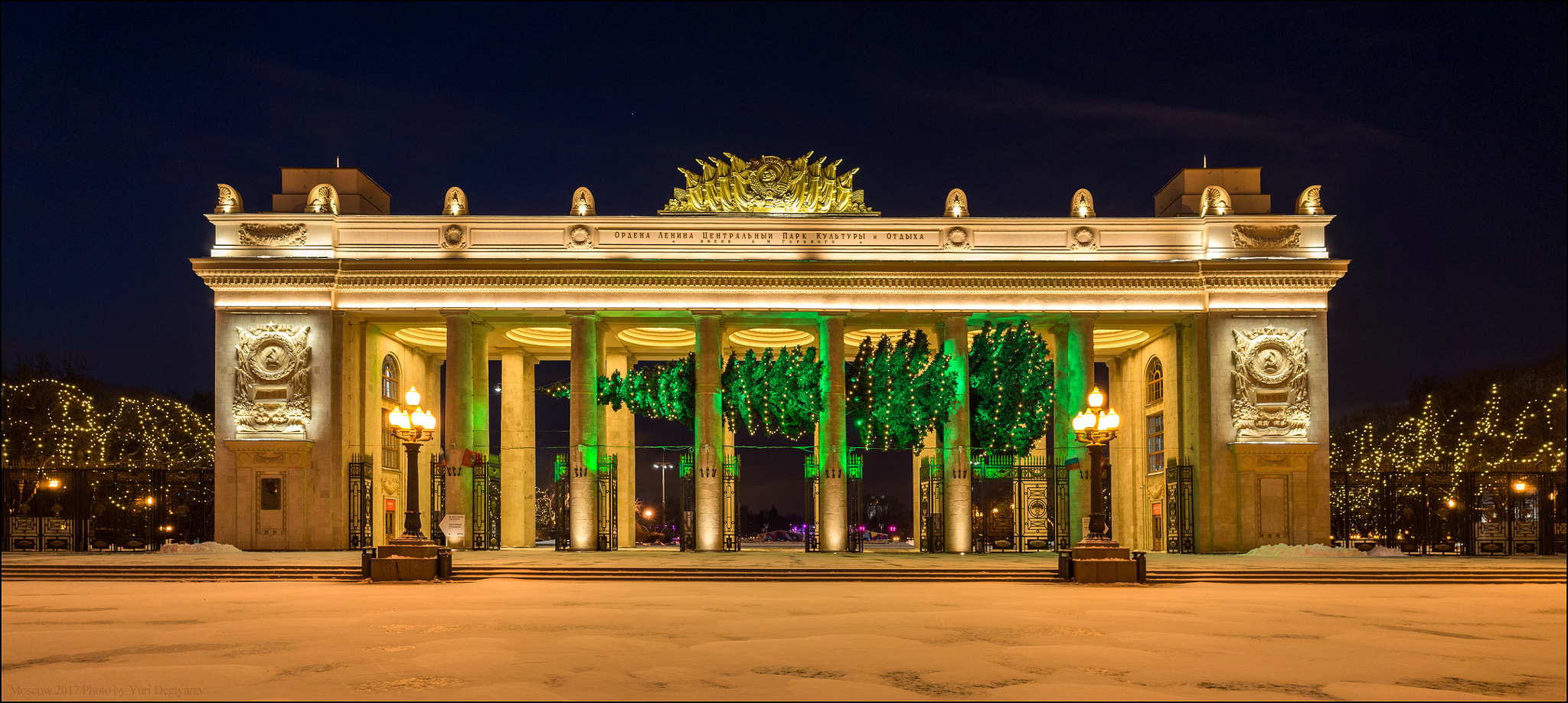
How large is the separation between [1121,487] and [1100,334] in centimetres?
632

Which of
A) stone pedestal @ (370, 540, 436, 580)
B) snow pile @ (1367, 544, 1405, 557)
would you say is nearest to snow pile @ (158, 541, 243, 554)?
stone pedestal @ (370, 540, 436, 580)

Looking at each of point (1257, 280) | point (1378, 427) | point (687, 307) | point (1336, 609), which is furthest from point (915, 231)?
point (1378, 427)

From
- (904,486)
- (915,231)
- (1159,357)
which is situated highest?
(915,231)

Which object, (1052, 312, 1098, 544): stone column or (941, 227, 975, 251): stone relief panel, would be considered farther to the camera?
(941, 227, 975, 251): stone relief panel

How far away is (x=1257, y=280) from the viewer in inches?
1475

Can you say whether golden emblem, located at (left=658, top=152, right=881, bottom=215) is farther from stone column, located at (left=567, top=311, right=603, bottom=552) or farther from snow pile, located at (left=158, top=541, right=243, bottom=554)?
snow pile, located at (left=158, top=541, right=243, bottom=554)

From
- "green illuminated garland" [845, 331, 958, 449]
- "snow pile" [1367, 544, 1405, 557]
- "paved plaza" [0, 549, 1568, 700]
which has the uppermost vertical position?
"green illuminated garland" [845, 331, 958, 449]

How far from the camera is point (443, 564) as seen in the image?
2606 cm

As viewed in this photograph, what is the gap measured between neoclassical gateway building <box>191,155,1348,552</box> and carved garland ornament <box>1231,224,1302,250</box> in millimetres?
66

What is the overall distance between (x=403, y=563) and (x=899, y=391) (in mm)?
17441

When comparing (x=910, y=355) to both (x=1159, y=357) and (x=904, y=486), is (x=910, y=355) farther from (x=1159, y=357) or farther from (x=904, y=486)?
(x=904, y=486)

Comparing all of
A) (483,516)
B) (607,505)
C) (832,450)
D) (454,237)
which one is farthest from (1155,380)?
(454,237)

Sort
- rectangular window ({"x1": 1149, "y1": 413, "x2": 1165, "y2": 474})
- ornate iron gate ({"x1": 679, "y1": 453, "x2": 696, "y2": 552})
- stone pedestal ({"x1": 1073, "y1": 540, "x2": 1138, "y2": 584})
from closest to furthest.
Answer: stone pedestal ({"x1": 1073, "y1": 540, "x2": 1138, "y2": 584}) → ornate iron gate ({"x1": 679, "y1": 453, "x2": 696, "y2": 552}) → rectangular window ({"x1": 1149, "y1": 413, "x2": 1165, "y2": 474})

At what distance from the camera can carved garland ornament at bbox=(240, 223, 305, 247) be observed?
123ft
